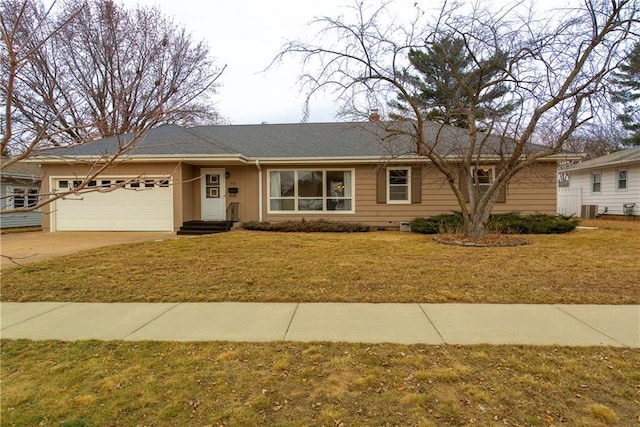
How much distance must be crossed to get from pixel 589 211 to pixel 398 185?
13.9 meters

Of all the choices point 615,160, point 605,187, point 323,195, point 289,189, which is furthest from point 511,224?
point 605,187

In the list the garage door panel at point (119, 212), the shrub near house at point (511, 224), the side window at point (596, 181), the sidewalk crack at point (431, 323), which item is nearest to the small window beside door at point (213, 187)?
the garage door panel at point (119, 212)

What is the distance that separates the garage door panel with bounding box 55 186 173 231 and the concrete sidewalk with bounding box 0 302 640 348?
9.23 meters

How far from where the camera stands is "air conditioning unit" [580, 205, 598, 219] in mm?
20875

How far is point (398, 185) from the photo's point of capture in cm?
1484

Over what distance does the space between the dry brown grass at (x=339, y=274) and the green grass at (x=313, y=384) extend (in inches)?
71.2

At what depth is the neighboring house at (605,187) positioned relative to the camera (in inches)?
730

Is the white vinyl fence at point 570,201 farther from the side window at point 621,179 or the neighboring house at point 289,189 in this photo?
the neighboring house at point 289,189

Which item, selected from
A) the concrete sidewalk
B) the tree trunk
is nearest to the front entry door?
the tree trunk

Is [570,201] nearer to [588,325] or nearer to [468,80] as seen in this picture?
[468,80]

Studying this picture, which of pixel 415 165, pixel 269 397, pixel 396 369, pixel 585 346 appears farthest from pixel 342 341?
pixel 415 165

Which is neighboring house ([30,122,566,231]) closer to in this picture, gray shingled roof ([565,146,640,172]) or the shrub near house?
the shrub near house

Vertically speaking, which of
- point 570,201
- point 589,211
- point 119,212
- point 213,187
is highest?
point 213,187

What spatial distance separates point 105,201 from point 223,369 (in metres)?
13.6
